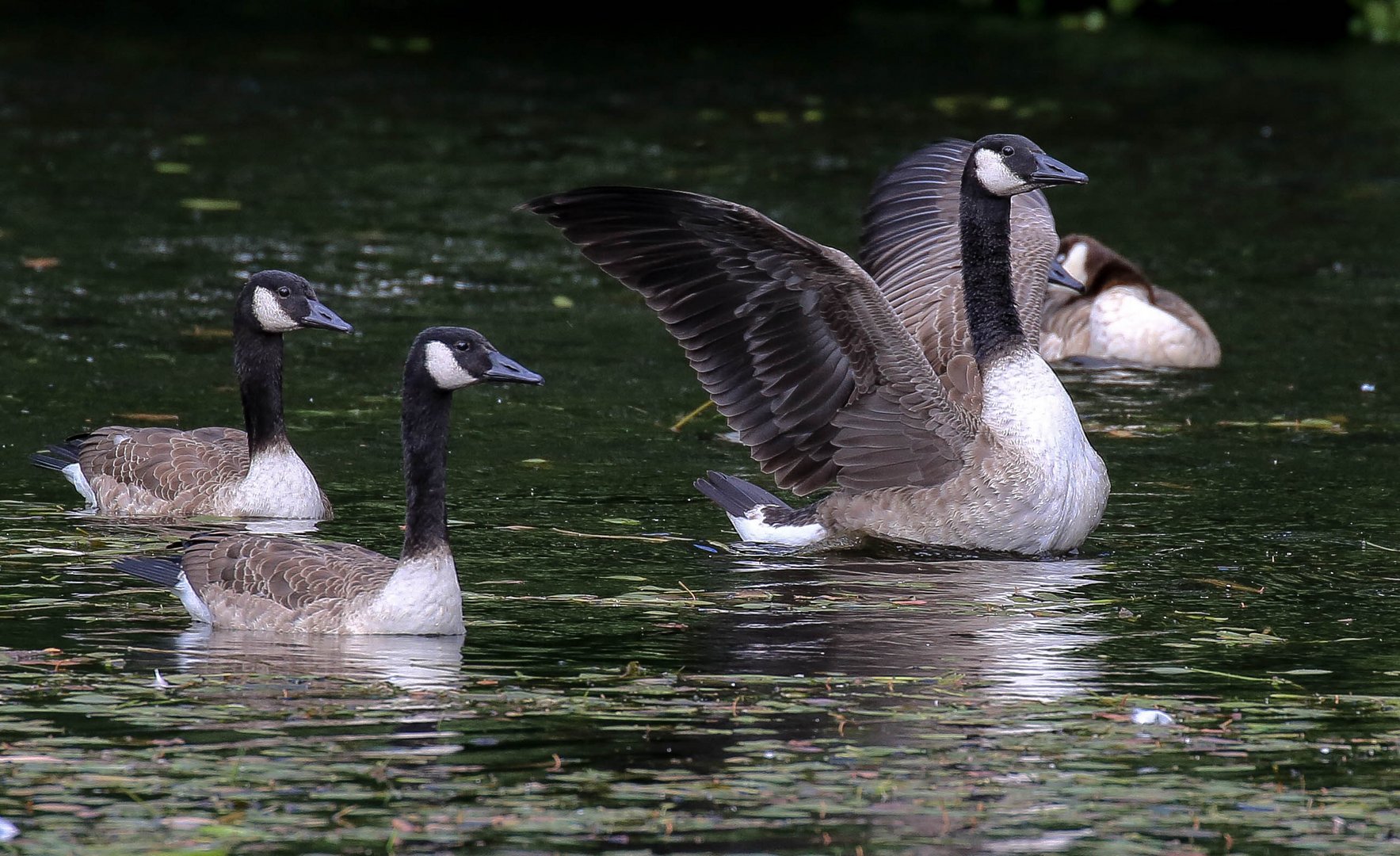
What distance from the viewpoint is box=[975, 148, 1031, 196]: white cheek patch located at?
10094 mm

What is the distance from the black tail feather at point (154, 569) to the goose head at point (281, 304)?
76.9 inches

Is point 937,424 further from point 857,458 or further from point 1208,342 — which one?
point 1208,342

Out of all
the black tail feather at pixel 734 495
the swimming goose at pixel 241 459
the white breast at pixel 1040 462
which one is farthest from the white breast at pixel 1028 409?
the swimming goose at pixel 241 459

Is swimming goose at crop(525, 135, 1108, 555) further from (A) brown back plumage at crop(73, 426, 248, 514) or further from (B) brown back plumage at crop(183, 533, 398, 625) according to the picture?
(A) brown back plumage at crop(73, 426, 248, 514)

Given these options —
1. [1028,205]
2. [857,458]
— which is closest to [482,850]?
[857,458]

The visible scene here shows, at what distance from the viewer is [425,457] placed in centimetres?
838

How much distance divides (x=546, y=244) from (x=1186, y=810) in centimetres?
1219

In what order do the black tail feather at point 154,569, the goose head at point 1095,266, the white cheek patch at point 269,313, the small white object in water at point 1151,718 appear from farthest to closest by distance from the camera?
the goose head at point 1095,266, the white cheek patch at point 269,313, the black tail feather at point 154,569, the small white object in water at point 1151,718

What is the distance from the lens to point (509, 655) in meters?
7.95

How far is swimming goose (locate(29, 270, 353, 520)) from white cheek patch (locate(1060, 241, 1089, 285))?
6.86m

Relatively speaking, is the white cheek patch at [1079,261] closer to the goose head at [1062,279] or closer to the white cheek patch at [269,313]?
the goose head at [1062,279]

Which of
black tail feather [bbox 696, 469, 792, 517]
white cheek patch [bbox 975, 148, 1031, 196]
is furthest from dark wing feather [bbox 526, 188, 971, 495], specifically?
white cheek patch [bbox 975, 148, 1031, 196]

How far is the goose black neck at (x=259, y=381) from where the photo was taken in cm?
1054

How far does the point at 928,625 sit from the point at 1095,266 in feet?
24.6
